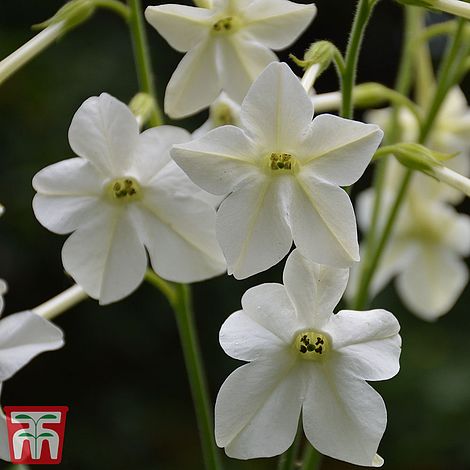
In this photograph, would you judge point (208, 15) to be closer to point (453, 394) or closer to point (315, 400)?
point (315, 400)

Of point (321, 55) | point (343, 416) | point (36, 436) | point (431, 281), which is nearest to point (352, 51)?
point (321, 55)

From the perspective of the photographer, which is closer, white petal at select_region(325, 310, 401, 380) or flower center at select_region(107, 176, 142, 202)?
white petal at select_region(325, 310, 401, 380)

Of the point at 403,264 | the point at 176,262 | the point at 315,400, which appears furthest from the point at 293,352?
the point at 403,264

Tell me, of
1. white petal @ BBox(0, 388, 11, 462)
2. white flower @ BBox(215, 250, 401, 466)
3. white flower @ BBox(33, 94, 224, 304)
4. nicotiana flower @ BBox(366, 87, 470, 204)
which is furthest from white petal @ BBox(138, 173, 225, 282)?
nicotiana flower @ BBox(366, 87, 470, 204)

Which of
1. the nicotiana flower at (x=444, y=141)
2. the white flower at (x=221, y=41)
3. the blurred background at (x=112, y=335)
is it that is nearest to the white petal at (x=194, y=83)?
the white flower at (x=221, y=41)

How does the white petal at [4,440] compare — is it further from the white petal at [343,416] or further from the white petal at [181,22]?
the white petal at [181,22]

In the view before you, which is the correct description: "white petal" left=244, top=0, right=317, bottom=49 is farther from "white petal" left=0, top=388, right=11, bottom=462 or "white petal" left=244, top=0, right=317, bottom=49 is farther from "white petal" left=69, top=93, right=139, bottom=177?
"white petal" left=0, top=388, right=11, bottom=462

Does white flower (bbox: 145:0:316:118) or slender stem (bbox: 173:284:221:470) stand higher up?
white flower (bbox: 145:0:316:118)
